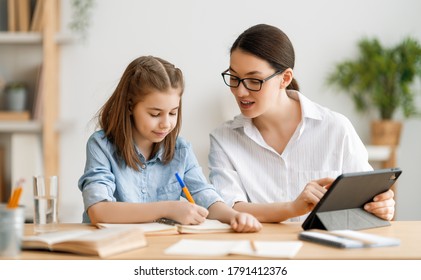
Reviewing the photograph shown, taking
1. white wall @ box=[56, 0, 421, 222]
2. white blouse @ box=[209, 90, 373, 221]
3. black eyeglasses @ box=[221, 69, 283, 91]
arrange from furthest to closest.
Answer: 1. white wall @ box=[56, 0, 421, 222]
2. white blouse @ box=[209, 90, 373, 221]
3. black eyeglasses @ box=[221, 69, 283, 91]

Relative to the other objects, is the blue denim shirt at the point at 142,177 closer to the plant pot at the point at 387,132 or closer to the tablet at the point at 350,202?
the tablet at the point at 350,202

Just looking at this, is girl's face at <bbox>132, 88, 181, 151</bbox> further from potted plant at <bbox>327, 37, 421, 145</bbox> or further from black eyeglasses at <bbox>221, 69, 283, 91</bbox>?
potted plant at <bbox>327, 37, 421, 145</bbox>

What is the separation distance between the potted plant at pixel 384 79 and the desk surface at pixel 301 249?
2.24 metres

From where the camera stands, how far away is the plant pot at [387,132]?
384 cm

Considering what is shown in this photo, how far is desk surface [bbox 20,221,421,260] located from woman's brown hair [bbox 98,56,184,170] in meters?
0.28

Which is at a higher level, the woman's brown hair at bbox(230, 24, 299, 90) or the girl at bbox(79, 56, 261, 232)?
the woman's brown hair at bbox(230, 24, 299, 90)

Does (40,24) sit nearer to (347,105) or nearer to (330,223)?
(347,105)

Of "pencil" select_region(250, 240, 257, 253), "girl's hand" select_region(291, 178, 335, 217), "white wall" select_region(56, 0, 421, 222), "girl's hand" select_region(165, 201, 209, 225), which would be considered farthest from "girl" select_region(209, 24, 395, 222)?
"white wall" select_region(56, 0, 421, 222)

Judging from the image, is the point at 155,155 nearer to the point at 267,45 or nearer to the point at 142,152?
the point at 142,152

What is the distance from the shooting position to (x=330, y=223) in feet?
5.17

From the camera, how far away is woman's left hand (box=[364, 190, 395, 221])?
169 centimetres

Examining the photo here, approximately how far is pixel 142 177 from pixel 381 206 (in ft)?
2.17

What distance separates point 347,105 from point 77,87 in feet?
5.32

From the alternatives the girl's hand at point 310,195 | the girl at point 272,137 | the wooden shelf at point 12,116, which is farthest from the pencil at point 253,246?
the wooden shelf at point 12,116
